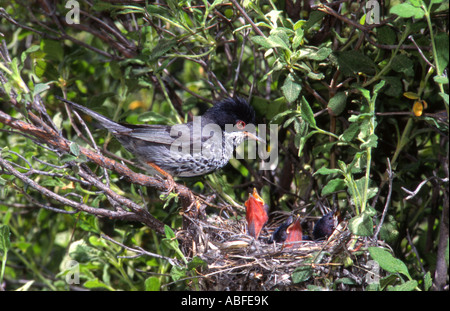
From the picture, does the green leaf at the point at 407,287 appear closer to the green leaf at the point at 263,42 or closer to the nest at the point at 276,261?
the nest at the point at 276,261

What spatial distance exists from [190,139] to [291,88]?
0.92 metres

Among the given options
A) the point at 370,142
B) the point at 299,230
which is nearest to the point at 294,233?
the point at 299,230

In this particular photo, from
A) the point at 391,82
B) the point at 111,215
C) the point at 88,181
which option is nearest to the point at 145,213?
the point at 111,215

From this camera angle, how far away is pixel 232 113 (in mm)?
3045

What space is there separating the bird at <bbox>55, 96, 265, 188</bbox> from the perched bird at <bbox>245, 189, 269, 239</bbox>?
0.39 meters

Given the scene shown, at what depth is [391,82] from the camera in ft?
7.73

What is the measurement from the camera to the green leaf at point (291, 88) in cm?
235

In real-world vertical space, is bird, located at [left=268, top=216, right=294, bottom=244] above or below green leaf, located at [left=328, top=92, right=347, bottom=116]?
below

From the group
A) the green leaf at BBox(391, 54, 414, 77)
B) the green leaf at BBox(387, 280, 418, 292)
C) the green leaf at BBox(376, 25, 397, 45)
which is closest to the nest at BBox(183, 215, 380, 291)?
the green leaf at BBox(387, 280, 418, 292)

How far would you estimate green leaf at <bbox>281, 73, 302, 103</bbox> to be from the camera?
7.70 feet

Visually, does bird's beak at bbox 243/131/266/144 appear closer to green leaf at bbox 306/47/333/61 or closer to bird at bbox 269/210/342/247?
bird at bbox 269/210/342/247

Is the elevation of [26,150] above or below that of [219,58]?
below

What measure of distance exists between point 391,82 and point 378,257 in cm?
83

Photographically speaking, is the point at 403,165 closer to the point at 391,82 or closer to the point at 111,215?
the point at 391,82
